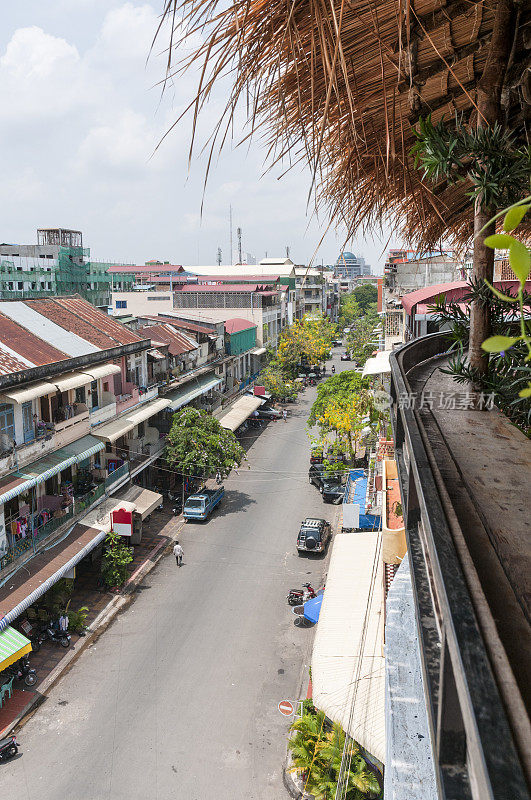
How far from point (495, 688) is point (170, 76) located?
95.7 inches

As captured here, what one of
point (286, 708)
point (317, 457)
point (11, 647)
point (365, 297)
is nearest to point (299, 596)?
point (286, 708)

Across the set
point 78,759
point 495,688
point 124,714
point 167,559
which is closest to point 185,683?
point 124,714

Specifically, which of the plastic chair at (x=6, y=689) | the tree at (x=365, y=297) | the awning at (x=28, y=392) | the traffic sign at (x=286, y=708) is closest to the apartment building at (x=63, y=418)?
the awning at (x=28, y=392)

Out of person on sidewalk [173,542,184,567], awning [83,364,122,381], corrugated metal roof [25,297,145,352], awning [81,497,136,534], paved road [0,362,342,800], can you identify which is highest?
corrugated metal roof [25,297,145,352]

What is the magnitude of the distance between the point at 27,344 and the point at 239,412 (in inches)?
672

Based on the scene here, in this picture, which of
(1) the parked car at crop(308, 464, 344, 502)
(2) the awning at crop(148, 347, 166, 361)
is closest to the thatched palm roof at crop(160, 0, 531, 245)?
(2) the awning at crop(148, 347, 166, 361)

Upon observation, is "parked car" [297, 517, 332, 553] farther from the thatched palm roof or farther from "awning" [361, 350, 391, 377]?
the thatched palm roof

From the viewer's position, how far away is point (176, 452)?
22578 millimetres

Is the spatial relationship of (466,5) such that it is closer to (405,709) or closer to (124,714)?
(405,709)

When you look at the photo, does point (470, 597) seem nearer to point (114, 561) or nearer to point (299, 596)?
point (299, 596)

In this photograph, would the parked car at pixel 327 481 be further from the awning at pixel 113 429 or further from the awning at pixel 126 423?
the awning at pixel 113 429

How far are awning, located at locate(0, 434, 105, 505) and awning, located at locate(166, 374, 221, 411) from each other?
7.48 m

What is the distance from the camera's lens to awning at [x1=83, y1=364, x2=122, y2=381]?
1781cm

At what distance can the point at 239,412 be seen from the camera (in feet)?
108
